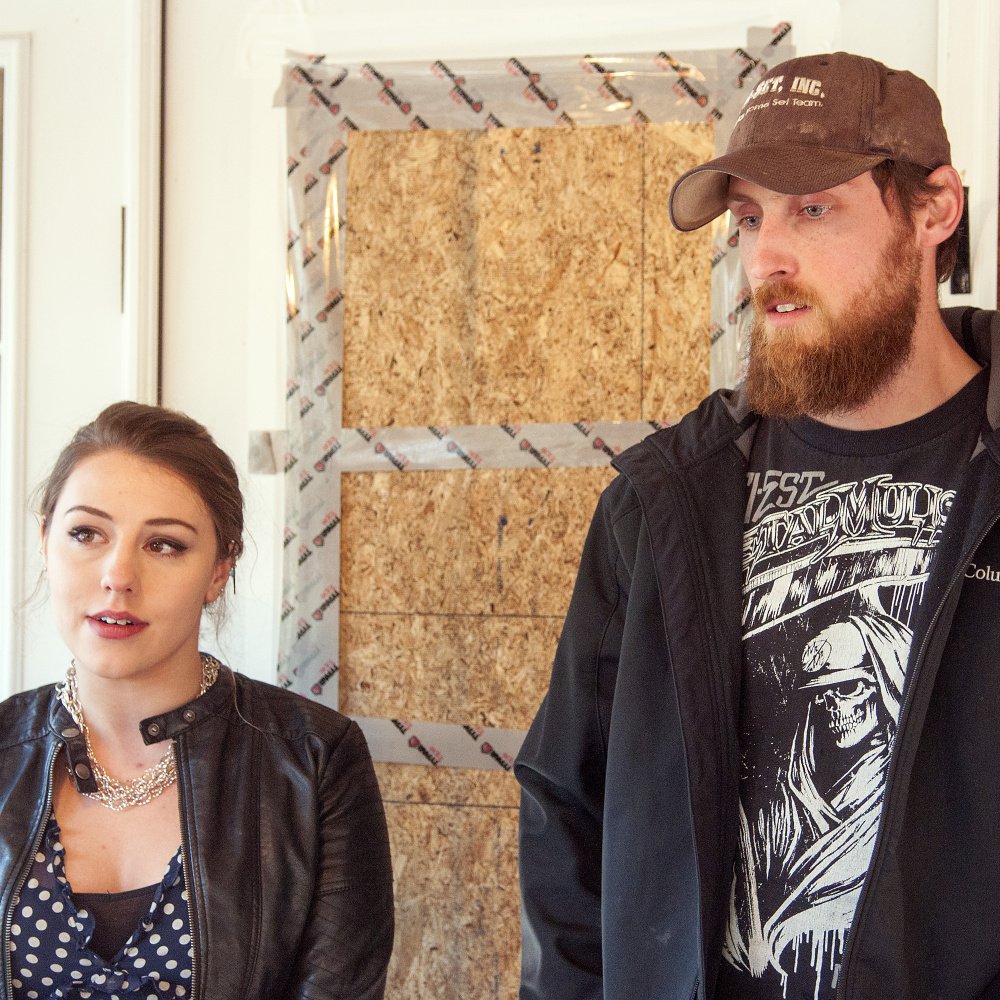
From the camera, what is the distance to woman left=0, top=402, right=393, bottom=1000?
5.12ft

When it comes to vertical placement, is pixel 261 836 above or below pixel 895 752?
below

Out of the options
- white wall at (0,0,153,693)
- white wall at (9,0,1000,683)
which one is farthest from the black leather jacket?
white wall at (0,0,153,693)

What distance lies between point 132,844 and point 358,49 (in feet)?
5.18

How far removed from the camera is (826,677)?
4.08 ft

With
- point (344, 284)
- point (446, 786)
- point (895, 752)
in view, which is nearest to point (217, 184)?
point (344, 284)

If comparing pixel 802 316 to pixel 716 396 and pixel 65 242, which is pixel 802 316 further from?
pixel 65 242

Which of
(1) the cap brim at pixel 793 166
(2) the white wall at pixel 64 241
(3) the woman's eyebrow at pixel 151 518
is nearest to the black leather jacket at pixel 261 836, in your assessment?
(3) the woman's eyebrow at pixel 151 518

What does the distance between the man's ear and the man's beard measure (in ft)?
0.12

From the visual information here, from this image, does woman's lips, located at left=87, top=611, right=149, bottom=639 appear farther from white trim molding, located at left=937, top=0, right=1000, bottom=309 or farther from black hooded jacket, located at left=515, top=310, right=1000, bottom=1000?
white trim molding, located at left=937, top=0, right=1000, bottom=309

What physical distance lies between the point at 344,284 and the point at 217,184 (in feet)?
1.17

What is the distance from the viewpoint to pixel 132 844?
1.63 metres

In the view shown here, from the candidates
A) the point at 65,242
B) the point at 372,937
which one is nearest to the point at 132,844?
the point at 372,937

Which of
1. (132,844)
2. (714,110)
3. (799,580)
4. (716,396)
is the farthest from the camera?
(714,110)

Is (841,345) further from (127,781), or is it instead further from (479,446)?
(127,781)
